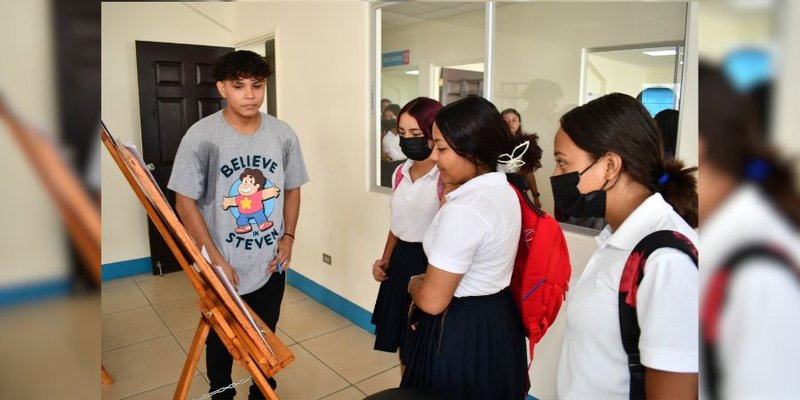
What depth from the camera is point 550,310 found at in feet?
4.13

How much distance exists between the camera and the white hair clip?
1141 millimetres

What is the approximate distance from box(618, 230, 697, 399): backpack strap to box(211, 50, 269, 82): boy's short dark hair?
1.25 m

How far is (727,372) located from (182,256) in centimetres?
115

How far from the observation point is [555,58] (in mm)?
2273

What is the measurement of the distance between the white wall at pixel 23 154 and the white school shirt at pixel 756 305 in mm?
367

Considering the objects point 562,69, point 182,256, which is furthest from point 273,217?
point 562,69

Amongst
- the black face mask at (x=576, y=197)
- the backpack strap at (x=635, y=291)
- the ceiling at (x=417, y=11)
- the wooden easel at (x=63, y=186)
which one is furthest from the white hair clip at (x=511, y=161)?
the ceiling at (x=417, y=11)

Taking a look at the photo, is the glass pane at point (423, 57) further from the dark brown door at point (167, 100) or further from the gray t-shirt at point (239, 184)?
the dark brown door at point (167, 100)

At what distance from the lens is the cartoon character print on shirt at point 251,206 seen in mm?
1576

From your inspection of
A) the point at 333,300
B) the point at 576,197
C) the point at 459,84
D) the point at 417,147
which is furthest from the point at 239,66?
the point at 333,300

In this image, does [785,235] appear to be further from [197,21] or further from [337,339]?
[337,339]

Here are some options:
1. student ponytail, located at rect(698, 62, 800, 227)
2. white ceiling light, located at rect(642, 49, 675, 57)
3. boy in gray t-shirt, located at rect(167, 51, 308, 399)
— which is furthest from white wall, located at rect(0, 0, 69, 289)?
white ceiling light, located at rect(642, 49, 675, 57)

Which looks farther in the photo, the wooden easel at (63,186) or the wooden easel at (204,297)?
the wooden easel at (204,297)

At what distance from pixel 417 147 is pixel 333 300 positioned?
5.66 feet
